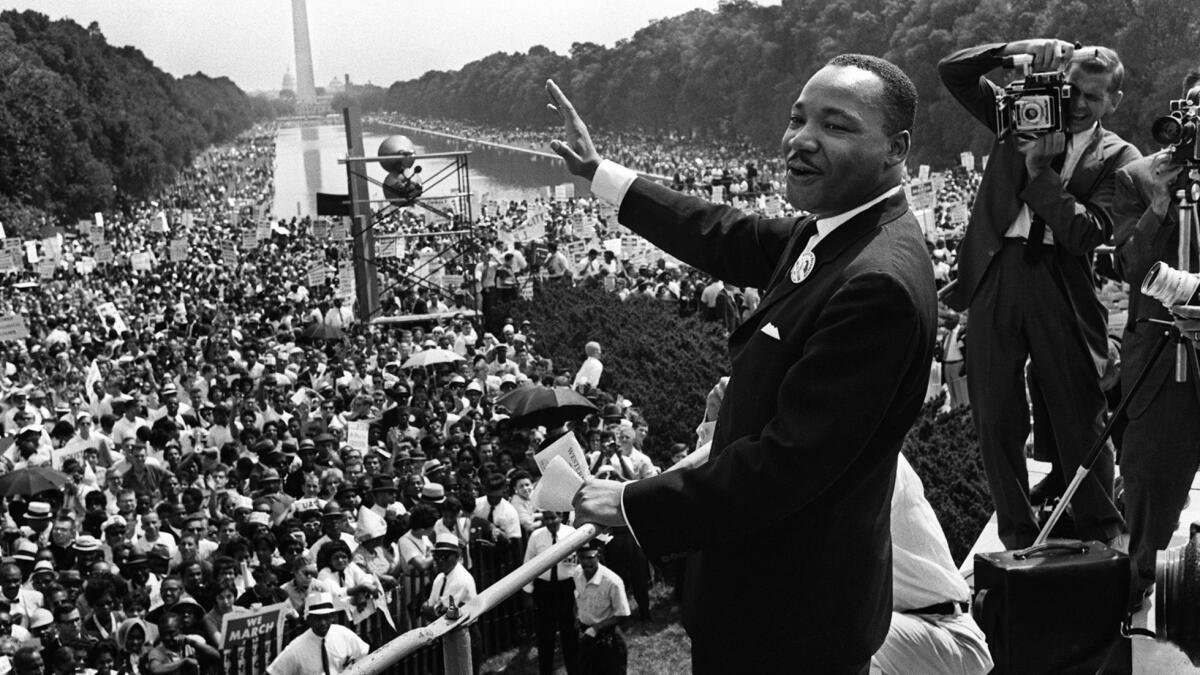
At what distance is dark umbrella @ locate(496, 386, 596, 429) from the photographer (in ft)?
45.9

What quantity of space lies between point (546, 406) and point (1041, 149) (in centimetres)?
962

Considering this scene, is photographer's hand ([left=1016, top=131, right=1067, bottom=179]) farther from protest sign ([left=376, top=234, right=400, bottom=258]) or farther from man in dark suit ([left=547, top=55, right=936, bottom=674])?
protest sign ([left=376, top=234, right=400, bottom=258])

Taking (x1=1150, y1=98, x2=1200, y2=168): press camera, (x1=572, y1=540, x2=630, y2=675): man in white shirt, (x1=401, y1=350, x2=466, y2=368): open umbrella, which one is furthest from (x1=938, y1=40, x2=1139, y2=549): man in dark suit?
(x1=401, y1=350, x2=466, y2=368): open umbrella

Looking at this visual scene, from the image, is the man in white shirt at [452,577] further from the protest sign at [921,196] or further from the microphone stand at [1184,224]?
the protest sign at [921,196]

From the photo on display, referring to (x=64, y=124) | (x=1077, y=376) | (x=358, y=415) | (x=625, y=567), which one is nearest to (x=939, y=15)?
(x=64, y=124)

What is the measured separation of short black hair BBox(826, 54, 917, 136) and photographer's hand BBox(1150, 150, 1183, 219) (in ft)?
5.64

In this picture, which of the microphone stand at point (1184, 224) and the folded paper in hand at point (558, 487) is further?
the microphone stand at point (1184, 224)

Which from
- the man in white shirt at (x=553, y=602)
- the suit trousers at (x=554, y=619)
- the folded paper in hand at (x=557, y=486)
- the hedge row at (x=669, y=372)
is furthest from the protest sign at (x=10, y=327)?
the folded paper in hand at (x=557, y=486)

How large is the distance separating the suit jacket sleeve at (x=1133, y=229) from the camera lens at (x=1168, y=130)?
0.96ft

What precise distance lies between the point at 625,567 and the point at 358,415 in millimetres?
5679

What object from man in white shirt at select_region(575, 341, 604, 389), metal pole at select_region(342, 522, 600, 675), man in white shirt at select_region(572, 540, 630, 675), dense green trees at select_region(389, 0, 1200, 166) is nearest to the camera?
metal pole at select_region(342, 522, 600, 675)

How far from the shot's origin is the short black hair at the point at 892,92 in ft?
9.37

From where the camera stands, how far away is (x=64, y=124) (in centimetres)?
5678

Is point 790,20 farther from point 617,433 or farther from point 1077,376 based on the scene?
point 1077,376
